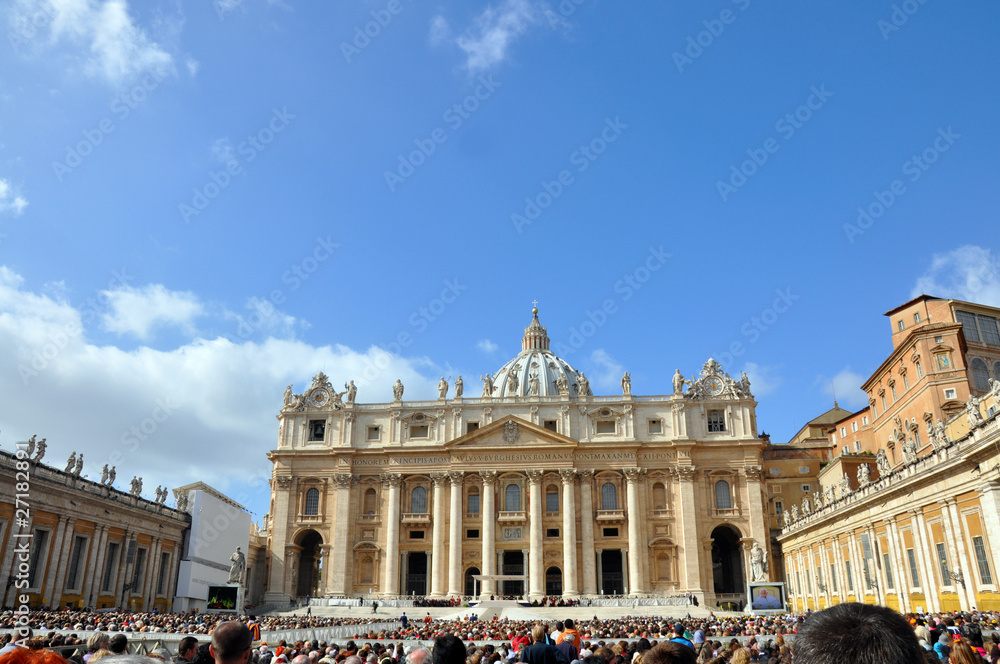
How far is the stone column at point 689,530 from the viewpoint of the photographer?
215 ft

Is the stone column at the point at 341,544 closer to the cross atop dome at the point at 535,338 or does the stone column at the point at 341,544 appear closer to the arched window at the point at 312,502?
the arched window at the point at 312,502

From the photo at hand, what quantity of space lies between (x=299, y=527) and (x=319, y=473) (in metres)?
5.35

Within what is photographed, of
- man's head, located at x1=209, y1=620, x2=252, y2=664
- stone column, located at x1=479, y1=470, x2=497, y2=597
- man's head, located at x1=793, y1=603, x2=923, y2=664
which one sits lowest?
man's head, located at x1=209, y1=620, x2=252, y2=664

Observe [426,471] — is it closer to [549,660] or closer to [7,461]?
[7,461]

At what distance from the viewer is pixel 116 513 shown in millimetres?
52500

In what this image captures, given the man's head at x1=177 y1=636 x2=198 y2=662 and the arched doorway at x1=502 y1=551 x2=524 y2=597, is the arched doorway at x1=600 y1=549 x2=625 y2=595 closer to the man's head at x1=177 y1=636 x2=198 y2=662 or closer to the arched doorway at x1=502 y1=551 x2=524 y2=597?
the arched doorway at x1=502 y1=551 x2=524 y2=597

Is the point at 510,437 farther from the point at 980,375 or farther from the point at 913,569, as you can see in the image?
the point at 913,569

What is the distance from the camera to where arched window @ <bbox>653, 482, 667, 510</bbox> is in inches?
2731

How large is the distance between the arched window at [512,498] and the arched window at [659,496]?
41.5 ft

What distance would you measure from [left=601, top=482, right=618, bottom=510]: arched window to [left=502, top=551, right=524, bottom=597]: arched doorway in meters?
9.01

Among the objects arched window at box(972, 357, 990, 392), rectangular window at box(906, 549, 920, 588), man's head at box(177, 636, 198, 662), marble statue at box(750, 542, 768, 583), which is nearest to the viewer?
man's head at box(177, 636, 198, 662)

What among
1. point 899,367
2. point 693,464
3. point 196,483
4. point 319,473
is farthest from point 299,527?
point 899,367

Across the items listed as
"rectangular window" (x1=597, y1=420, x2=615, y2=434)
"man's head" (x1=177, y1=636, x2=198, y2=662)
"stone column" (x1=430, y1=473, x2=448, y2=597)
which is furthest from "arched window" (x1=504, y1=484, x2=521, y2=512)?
"man's head" (x1=177, y1=636, x2=198, y2=662)

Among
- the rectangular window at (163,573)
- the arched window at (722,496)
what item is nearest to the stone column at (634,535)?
the arched window at (722,496)
